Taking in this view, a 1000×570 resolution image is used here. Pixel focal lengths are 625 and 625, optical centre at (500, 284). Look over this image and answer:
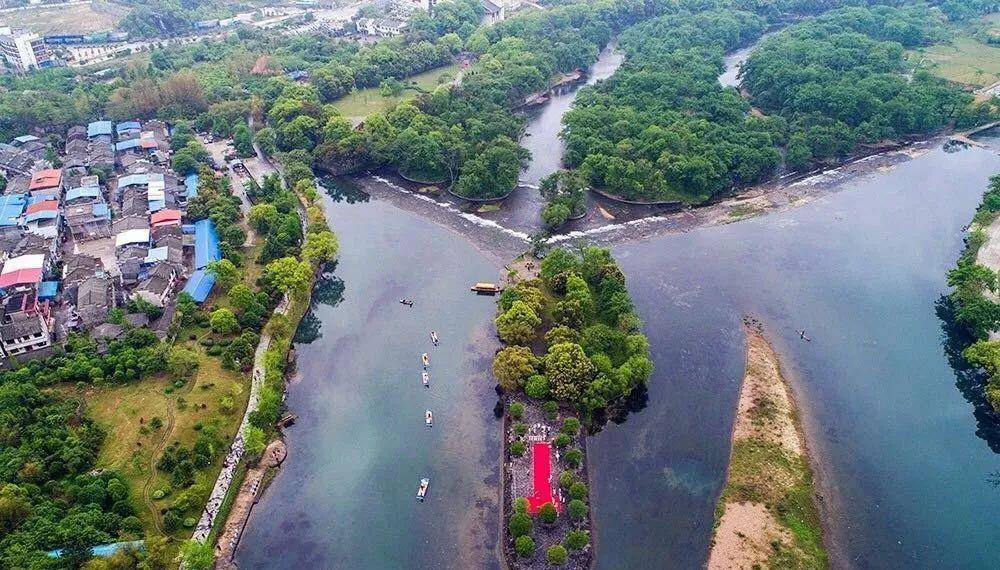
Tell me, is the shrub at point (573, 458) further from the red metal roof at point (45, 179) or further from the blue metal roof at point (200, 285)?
the red metal roof at point (45, 179)

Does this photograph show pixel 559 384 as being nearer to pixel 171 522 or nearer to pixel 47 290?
pixel 171 522

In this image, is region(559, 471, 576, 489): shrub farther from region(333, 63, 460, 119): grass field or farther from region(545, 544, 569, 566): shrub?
region(333, 63, 460, 119): grass field

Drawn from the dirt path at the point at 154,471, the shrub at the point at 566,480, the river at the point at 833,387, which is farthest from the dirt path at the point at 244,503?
the river at the point at 833,387

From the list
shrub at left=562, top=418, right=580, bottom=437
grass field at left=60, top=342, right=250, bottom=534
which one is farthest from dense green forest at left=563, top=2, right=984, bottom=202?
grass field at left=60, top=342, right=250, bottom=534

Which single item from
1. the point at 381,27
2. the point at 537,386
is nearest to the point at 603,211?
the point at 537,386

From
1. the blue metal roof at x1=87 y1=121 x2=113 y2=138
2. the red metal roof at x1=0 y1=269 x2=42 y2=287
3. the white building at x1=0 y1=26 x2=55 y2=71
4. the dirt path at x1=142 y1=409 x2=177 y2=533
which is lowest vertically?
the dirt path at x1=142 y1=409 x2=177 y2=533

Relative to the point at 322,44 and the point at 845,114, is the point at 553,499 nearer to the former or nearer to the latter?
the point at 845,114
